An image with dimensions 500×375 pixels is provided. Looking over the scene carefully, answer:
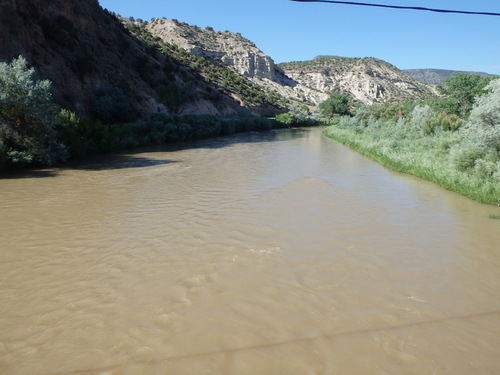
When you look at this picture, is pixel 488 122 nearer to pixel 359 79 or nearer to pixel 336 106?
pixel 336 106

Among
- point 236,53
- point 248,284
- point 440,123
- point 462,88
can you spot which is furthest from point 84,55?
point 236,53

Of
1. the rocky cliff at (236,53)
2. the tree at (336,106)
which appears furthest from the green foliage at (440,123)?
the rocky cliff at (236,53)

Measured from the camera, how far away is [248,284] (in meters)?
5.99

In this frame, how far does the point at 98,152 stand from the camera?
23.0 m

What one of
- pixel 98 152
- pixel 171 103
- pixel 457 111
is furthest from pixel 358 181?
pixel 171 103

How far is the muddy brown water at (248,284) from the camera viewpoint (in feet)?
14.1

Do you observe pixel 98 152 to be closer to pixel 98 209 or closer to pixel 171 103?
pixel 98 209

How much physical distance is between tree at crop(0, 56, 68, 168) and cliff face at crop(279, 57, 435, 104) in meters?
104

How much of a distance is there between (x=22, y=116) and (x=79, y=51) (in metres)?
17.7

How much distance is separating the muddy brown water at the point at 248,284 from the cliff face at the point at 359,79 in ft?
353

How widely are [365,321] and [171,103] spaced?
38.2 metres

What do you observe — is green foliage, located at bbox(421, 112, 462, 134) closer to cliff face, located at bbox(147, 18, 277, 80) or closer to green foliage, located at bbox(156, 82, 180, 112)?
green foliage, located at bbox(156, 82, 180, 112)

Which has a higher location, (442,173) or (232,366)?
(442,173)

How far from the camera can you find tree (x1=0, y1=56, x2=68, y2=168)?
1545 cm
